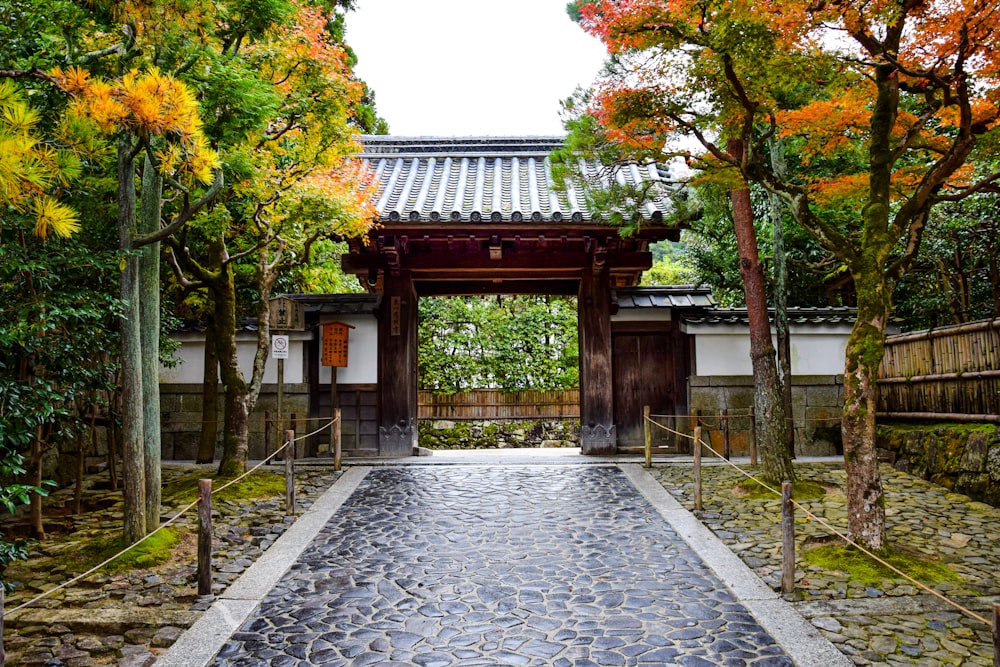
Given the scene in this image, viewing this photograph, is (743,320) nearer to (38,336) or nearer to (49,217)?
(38,336)

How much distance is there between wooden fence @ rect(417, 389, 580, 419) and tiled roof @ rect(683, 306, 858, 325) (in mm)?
6455

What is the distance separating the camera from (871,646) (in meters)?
A: 4.57

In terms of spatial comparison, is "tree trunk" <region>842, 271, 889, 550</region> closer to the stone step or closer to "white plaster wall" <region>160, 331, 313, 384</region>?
the stone step

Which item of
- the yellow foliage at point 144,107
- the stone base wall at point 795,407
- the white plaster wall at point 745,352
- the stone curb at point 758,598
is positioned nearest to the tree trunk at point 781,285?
the stone base wall at point 795,407

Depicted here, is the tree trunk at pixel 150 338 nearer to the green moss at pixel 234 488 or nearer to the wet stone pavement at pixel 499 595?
the wet stone pavement at pixel 499 595

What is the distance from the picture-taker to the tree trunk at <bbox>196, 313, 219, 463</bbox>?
11383 millimetres

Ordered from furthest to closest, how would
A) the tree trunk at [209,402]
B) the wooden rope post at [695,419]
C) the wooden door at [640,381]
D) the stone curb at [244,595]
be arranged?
1. the wooden door at [640,381]
2. the wooden rope post at [695,419]
3. the tree trunk at [209,402]
4. the stone curb at [244,595]

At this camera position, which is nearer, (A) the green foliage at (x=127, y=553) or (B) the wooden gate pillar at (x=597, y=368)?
(A) the green foliage at (x=127, y=553)

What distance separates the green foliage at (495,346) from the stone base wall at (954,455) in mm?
10226

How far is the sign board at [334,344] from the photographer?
41.2 ft

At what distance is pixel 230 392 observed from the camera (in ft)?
31.3

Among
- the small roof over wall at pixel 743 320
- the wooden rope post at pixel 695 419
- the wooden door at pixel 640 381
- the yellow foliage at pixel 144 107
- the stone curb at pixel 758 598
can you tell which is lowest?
the stone curb at pixel 758 598

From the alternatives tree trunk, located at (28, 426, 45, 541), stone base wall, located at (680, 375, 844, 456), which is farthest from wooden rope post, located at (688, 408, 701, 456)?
tree trunk, located at (28, 426, 45, 541)

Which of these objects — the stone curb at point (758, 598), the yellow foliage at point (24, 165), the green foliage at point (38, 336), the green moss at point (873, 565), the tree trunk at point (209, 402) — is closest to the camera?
the yellow foliage at point (24, 165)
